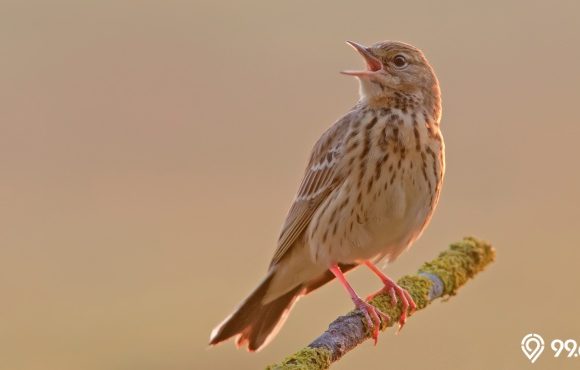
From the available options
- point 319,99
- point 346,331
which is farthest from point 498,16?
point 346,331

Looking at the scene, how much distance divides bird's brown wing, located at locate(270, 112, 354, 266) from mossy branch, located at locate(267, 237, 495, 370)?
0.82 m

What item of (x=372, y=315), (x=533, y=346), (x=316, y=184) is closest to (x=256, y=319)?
(x=316, y=184)

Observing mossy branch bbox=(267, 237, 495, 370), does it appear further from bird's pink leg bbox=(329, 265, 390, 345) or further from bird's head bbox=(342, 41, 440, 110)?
bird's head bbox=(342, 41, 440, 110)

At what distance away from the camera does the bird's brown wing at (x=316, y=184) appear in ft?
25.6

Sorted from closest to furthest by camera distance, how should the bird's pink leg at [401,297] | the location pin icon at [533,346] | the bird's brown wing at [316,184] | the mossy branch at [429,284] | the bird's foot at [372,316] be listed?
the mossy branch at [429,284]
the bird's foot at [372,316]
the bird's pink leg at [401,297]
the bird's brown wing at [316,184]
the location pin icon at [533,346]

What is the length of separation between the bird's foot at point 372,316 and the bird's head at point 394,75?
1495mm

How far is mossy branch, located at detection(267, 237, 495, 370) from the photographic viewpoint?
6196 mm

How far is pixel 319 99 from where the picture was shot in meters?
16.8

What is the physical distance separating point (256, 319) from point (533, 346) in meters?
2.67

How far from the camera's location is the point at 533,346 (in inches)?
367

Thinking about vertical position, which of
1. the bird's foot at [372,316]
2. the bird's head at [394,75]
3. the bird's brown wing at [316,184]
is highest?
the bird's head at [394,75]

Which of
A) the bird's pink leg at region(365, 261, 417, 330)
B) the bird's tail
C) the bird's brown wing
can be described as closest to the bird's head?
the bird's brown wing

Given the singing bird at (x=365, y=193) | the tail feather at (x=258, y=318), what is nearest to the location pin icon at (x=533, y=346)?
the singing bird at (x=365, y=193)

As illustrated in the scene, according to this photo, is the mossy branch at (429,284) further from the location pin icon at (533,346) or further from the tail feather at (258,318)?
the location pin icon at (533,346)
